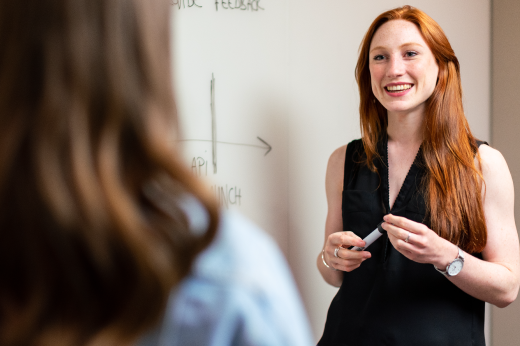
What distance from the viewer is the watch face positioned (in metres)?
0.92

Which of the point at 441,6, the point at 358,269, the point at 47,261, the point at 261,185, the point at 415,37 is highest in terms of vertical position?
the point at 441,6

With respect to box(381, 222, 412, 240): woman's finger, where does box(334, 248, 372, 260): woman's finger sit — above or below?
below

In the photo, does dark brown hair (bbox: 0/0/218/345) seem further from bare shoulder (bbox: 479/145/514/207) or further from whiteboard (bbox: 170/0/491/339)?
whiteboard (bbox: 170/0/491/339)

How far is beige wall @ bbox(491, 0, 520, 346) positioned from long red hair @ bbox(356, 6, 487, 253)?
436 millimetres

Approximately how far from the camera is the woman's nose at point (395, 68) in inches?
42.0

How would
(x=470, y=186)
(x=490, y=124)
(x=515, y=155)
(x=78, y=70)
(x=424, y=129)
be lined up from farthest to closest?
1. (x=490, y=124)
2. (x=515, y=155)
3. (x=424, y=129)
4. (x=470, y=186)
5. (x=78, y=70)

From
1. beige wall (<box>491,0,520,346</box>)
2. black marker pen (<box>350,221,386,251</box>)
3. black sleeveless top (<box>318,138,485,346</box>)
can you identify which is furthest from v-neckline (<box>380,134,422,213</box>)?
beige wall (<box>491,0,520,346</box>)

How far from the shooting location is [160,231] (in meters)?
0.29

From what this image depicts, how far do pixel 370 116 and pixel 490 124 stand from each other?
56cm

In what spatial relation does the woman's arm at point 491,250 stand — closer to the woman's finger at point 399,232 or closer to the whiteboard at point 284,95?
the woman's finger at point 399,232

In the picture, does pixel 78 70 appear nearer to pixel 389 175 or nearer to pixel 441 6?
pixel 389 175

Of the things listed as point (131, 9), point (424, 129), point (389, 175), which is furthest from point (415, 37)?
point (131, 9)

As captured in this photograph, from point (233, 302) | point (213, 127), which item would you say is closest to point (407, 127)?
point (213, 127)

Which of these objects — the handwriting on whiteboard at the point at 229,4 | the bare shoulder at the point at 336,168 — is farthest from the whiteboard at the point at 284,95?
the bare shoulder at the point at 336,168
